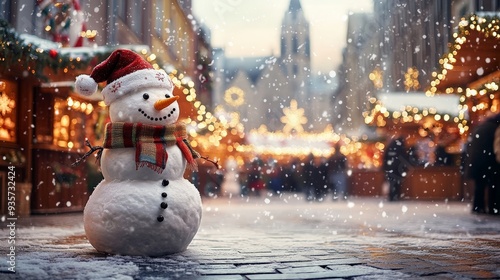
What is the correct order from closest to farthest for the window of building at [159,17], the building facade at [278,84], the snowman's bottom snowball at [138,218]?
the snowman's bottom snowball at [138,218]
the window of building at [159,17]
the building facade at [278,84]

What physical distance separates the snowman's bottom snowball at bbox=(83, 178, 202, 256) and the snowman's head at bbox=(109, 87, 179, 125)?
1.66ft

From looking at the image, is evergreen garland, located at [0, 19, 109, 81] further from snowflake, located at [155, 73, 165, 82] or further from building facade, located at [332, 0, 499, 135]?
building facade, located at [332, 0, 499, 135]

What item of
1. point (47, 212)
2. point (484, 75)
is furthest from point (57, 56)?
point (484, 75)

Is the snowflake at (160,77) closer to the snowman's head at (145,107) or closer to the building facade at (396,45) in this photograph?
the snowman's head at (145,107)

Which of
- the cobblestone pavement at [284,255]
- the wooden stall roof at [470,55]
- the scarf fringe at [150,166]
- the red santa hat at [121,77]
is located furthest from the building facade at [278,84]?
the scarf fringe at [150,166]

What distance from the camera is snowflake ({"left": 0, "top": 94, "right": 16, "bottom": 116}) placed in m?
10.6

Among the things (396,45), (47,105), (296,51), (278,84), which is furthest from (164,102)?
(296,51)

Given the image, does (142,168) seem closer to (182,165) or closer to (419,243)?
(182,165)

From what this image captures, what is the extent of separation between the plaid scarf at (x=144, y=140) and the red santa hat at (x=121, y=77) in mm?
295

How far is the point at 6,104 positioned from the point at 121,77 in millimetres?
6512

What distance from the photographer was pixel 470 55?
12.5m

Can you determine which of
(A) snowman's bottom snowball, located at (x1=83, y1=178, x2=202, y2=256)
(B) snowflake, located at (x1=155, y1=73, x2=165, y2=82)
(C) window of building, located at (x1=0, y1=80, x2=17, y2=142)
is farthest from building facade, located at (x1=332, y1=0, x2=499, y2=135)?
(A) snowman's bottom snowball, located at (x1=83, y1=178, x2=202, y2=256)

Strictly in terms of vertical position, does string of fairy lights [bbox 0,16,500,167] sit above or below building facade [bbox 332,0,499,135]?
below

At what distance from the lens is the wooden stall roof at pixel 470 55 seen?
1016 cm
